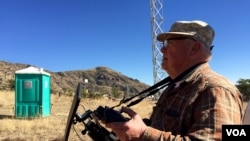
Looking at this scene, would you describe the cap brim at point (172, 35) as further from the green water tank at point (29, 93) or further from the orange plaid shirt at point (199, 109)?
the green water tank at point (29, 93)

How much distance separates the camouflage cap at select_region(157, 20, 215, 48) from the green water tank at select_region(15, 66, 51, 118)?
13498 millimetres

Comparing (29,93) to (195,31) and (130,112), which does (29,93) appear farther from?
(130,112)

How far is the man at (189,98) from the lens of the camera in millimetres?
2520

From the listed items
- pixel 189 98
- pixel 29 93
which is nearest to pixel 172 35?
pixel 189 98

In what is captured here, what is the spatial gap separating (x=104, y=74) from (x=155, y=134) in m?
115

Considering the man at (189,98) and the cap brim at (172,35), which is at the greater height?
the cap brim at (172,35)

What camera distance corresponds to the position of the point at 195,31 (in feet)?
10.3

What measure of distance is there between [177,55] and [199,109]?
0.64 m

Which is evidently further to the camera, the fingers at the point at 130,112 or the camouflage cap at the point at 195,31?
the camouflage cap at the point at 195,31

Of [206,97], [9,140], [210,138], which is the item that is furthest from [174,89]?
[9,140]

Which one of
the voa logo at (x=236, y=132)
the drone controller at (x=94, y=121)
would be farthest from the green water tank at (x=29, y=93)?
the voa logo at (x=236, y=132)

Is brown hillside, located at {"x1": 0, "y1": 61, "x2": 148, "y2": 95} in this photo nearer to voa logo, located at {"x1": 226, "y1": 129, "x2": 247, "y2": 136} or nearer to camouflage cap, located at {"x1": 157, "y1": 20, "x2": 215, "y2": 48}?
camouflage cap, located at {"x1": 157, "y1": 20, "x2": 215, "y2": 48}

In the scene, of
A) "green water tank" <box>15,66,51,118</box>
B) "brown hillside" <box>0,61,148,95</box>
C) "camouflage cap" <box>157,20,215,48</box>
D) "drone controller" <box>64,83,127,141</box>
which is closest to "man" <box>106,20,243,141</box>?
"camouflage cap" <box>157,20,215,48</box>

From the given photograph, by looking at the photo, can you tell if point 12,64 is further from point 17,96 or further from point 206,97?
point 206,97
